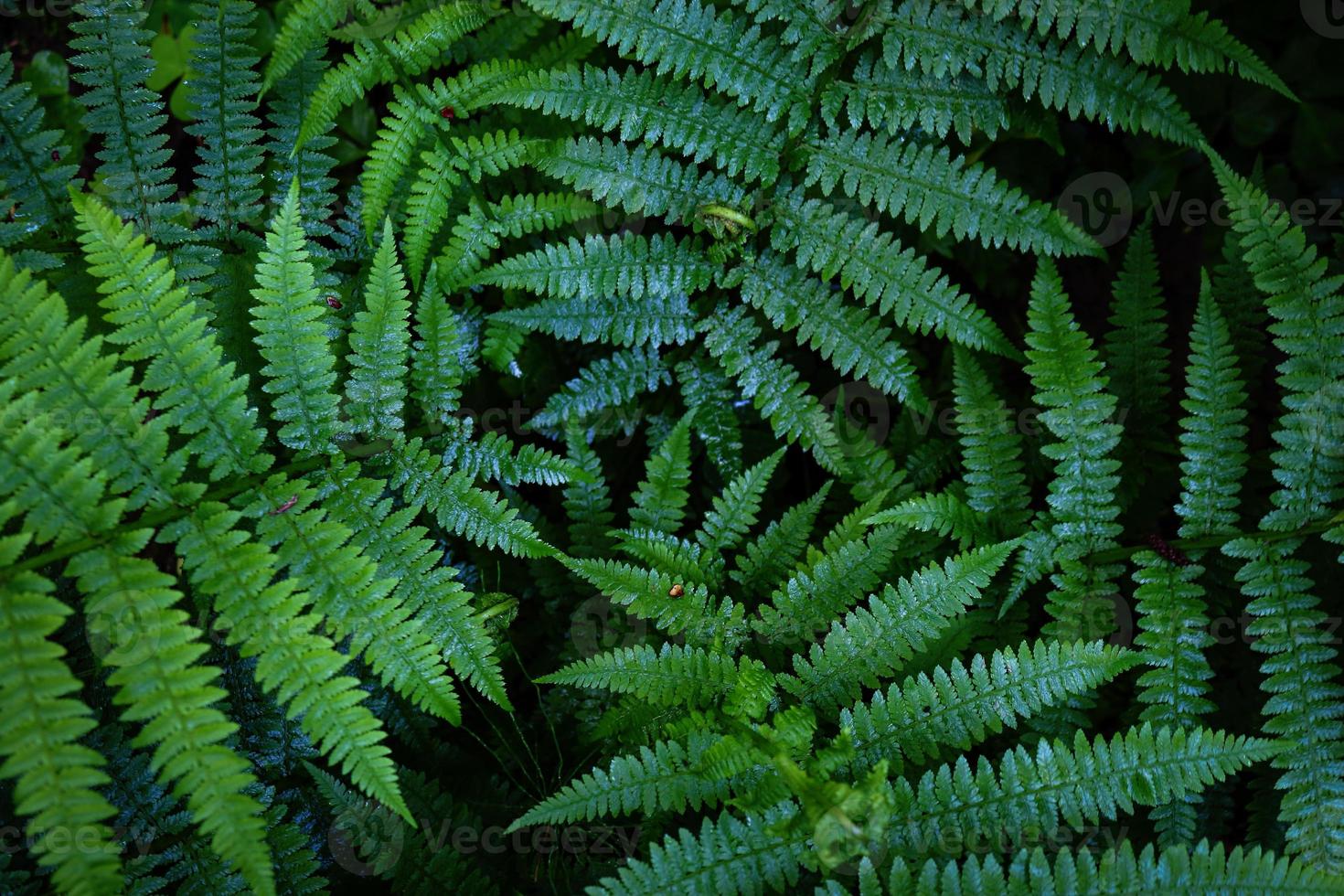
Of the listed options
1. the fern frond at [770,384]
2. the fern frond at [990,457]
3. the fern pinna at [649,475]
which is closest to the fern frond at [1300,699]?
the fern pinna at [649,475]

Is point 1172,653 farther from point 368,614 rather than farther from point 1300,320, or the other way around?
point 368,614

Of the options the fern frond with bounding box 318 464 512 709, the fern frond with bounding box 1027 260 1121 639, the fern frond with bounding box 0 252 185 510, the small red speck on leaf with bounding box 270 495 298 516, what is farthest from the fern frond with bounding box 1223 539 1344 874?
the fern frond with bounding box 0 252 185 510

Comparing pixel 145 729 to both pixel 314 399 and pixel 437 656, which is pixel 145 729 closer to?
pixel 437 656

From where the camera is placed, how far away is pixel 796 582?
10.5 ft

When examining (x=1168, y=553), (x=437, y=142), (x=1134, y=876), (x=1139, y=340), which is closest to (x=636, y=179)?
(x=437, y=142)

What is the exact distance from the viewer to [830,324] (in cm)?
345

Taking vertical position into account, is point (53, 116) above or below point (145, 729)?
above

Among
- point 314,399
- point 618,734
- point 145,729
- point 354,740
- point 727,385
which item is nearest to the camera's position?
point 145,729

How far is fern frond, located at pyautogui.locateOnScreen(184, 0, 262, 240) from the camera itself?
10.5 ft

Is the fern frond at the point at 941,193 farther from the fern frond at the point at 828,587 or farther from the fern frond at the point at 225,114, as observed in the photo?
the fern frond at the point at 225,114

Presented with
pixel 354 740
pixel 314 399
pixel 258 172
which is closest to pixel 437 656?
pixel 354 740

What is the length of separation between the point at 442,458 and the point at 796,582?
4.43ft

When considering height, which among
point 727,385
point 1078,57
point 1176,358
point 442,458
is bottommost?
point 442,458

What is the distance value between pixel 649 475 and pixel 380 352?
1.06 meters
